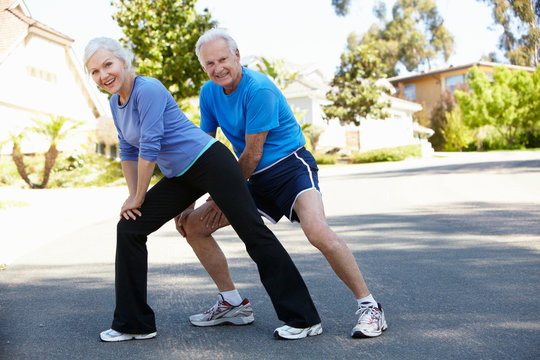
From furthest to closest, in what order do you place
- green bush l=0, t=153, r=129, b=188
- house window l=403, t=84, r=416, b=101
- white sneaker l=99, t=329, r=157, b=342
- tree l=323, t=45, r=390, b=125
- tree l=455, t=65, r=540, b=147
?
house window l=403, t=84, r=416, b=101 < tree l=455, t=65, r=540, b=147 < tree l=323, t=45, r=390, b=125 < green bush l=0, t=153, r=129, b=188 < white sneaker l=99, t=329, r=157, b=342

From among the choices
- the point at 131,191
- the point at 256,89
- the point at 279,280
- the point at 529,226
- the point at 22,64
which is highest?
the point at 22,64

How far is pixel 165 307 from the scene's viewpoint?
496 centimetres

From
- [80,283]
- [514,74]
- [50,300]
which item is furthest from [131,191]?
[514,74]

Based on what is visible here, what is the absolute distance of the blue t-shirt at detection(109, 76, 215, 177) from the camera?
3.84 m

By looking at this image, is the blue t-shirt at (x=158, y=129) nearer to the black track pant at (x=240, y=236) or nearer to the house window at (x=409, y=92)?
the black track pant at (x=240, y=236)

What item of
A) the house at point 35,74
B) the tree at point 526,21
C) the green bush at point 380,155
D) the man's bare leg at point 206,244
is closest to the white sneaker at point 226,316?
the man's bare leg at point 206,244

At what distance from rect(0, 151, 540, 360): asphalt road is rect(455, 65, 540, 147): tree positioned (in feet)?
112

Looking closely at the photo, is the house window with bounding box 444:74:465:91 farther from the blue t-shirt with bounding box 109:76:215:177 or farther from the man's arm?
the blue t-shirt with bounding box 109:76:215:177

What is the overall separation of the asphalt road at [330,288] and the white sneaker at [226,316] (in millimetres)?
76

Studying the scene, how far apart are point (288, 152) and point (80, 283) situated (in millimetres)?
2821

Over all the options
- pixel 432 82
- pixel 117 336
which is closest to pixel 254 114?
pixel 117 336

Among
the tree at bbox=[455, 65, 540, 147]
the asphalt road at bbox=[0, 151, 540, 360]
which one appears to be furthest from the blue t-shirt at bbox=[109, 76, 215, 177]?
the tree at bbox=[455, 65, 540, 147]

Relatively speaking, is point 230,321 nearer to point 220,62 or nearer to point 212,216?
point 212,216

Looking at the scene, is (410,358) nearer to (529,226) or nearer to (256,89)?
(256,89)
